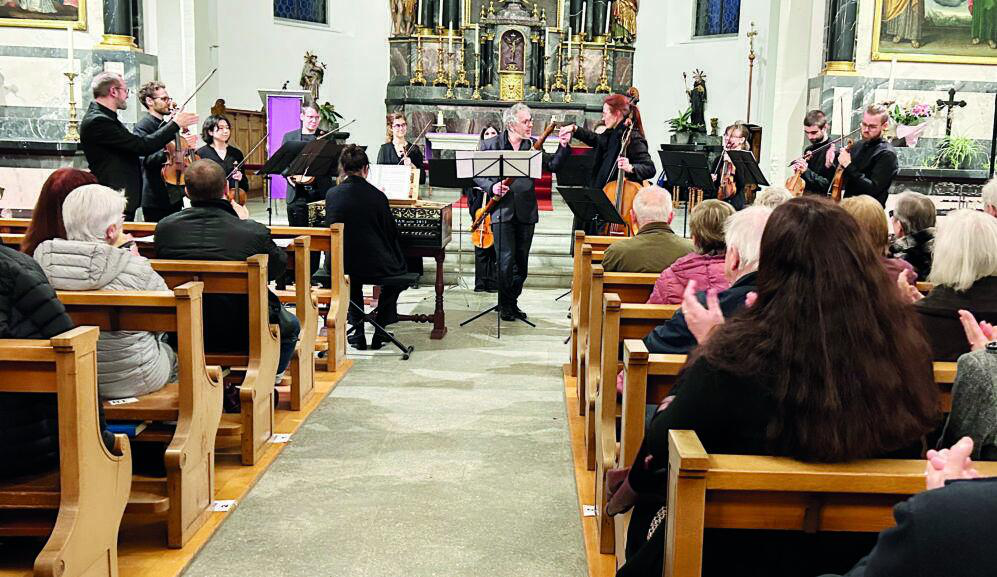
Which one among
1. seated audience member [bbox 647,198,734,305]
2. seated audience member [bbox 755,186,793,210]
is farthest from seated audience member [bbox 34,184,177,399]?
seated audience member [bbox 755,186,793,210]

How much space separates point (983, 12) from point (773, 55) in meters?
2.50

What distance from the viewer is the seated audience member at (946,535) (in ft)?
3.70

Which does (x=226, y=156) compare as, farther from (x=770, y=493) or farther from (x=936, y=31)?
(x=936, y=31)

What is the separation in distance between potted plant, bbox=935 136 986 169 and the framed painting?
9032 mm

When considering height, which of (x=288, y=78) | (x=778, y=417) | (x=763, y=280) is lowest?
(x=778, y=417)

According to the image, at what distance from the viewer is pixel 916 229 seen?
173 inches

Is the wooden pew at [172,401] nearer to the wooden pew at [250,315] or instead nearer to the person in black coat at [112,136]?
the wooden pew at [250,315]

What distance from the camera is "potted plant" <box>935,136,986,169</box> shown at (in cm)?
979

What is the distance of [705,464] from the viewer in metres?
1.66

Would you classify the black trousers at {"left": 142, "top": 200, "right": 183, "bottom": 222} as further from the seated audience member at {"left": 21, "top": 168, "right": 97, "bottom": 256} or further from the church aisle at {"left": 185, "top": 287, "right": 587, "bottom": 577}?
the seated audience member at {"left": 21, "top": 168, "right": 97, "bottom": 256}

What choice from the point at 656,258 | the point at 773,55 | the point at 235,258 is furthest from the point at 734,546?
the point at 773,55

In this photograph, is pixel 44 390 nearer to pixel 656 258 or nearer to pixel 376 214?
pixel 656 258

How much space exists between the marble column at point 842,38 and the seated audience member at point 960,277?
811 cm

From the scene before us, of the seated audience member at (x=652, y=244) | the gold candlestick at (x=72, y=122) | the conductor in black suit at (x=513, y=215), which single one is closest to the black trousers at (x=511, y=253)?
the conductor in black suit at (x=513, y=215)
